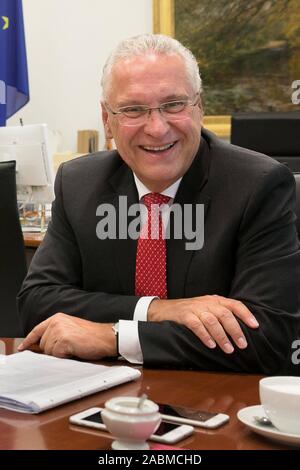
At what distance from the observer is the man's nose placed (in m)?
1.99

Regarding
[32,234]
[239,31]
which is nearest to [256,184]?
[32,234]

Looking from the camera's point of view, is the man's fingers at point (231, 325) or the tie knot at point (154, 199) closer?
the man's fingers at point (231, 325)

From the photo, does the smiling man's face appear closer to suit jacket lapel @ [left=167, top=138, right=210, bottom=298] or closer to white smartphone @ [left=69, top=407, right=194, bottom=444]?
suit jacket lapel @ [left=167, top=138, right=210, bottom=298]

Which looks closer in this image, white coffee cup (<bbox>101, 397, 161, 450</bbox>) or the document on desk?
white coffee cup (<bbox>101, 397, 161, 450</bbox>)

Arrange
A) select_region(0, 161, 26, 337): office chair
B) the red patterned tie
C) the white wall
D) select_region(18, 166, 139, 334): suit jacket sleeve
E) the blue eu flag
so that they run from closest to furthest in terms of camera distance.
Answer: select_region(18, 166, 139, 334): suit jacket sleeve → the red patterned tie → select_region(0, 161, 26, 337): office chair → the blue eu flag → the white wall

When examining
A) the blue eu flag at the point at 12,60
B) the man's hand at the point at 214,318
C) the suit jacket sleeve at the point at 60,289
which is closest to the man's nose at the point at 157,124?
the suit jacket sleeve at the point at 60,289

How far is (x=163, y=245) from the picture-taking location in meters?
1.99

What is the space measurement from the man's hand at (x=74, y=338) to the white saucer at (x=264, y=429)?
0.52 meters

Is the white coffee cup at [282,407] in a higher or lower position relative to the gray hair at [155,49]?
lower

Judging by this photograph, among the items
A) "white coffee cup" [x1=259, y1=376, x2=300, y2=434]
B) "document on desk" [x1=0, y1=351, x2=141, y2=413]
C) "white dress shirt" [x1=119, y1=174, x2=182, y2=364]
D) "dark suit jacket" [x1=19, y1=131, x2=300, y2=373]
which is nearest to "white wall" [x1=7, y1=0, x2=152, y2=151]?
"dark suit jacket" [x1=19, y1=131, x2=300, y2=373]

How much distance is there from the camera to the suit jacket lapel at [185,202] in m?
1.97

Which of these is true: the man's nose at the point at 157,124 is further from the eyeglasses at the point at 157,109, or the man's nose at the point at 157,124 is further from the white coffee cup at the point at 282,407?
the white coffee cup at the point at 282,407

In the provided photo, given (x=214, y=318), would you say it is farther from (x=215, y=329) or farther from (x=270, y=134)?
(x=270, y=134)

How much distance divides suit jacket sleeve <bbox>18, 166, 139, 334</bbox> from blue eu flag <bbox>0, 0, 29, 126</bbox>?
3.61 metres
